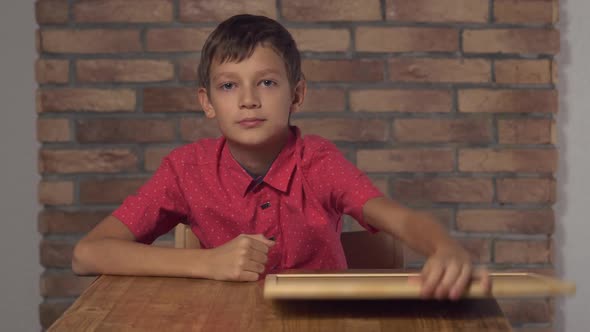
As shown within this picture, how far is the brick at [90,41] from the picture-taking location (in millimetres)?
2215

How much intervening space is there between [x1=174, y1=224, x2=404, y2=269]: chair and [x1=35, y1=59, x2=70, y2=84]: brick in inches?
33.9

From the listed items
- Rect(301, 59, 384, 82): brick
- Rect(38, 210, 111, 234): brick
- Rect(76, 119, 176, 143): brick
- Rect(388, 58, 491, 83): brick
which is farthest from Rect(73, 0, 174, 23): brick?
Rect(388, 58, 491, 83): brick

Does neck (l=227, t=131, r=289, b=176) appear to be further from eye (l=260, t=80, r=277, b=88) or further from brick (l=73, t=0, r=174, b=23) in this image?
brick (l=73, t=0, r=174, b=23)

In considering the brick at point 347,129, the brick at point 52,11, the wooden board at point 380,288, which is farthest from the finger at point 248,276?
the brick at point 52,11

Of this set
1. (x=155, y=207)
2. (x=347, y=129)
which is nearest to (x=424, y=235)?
(x=155, y=207)

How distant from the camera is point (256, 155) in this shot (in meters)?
1.55

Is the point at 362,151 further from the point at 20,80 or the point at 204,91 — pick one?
the point at 20,80

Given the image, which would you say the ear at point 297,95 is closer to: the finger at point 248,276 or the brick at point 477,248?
the finger at point 248,276

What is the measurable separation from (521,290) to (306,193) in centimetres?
70

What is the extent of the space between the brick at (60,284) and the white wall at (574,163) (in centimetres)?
148

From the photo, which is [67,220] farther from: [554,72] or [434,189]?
[554,72]

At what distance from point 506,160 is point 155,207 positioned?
47.6 inches

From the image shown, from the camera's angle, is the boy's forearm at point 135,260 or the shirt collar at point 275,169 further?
the shirt collar at point 275,169

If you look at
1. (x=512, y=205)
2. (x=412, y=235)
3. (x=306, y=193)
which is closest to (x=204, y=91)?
(x=306, y=193)
